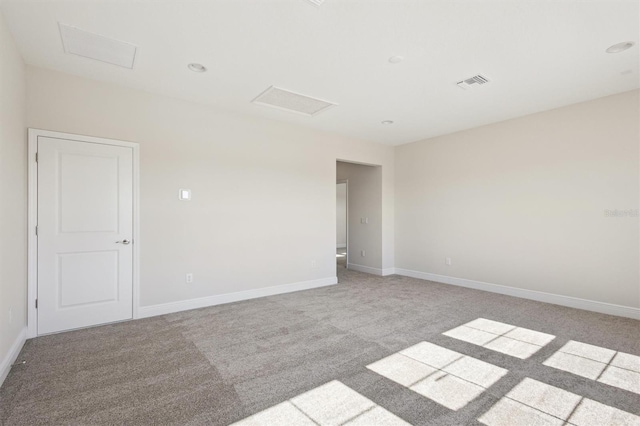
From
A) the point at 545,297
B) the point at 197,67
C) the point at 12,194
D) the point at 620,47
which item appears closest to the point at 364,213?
the point at 545,297

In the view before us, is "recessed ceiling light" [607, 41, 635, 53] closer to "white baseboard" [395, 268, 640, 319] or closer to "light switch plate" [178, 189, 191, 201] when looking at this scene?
"white baseboard" [395, 268, 640, 319]

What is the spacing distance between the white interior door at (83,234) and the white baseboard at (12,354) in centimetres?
24

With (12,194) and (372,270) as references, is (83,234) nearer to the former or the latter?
(12,194)

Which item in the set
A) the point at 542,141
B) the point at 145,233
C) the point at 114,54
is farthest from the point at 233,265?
the point at 542,141

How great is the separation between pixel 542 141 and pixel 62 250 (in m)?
6.32

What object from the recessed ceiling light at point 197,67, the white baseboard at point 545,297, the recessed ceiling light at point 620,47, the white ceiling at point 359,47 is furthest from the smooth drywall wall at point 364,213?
the recessed ceiling light at point 197,67

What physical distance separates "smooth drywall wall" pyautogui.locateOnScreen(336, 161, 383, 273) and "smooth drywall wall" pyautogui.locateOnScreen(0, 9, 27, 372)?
5464 mm

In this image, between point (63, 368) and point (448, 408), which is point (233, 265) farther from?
point (448, 408)

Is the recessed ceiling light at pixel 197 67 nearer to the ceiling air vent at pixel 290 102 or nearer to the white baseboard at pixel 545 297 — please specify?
the ceiling air vent at pixel 290 102

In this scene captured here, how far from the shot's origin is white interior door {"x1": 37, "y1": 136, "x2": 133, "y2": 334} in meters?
3.26

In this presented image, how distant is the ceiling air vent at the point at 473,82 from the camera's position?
344 centimetres

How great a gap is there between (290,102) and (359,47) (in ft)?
5.01

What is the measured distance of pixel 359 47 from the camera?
2840mm

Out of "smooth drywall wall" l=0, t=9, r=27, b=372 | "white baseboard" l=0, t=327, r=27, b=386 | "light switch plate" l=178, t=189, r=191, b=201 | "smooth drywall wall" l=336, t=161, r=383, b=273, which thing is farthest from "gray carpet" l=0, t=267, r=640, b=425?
"smooth drywall wall" l=336, t=161, r=383, b=273
